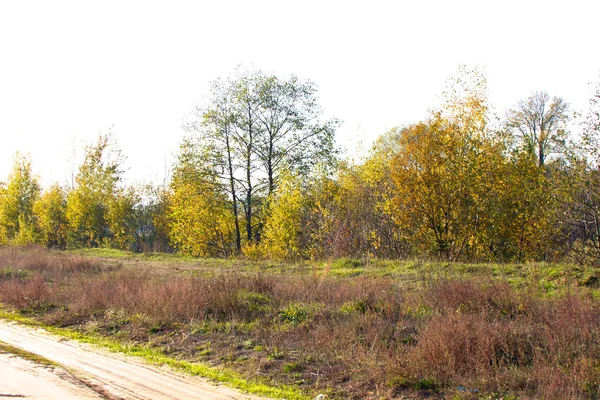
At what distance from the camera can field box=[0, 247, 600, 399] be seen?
7.14 metres

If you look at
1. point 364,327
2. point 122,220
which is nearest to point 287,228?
point 364,327

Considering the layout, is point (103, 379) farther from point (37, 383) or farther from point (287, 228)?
point (287, 228)

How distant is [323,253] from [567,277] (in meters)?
12.1

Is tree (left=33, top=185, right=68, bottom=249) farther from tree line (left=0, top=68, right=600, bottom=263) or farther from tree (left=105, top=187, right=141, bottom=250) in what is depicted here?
tree (left=105, top=187, right=141, bottom=250)

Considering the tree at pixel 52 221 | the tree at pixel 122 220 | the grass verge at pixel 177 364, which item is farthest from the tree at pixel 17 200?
the grass verge at pixel 177 364

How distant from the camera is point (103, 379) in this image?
7598 millimetres

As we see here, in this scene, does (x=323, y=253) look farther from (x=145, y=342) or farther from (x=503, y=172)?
(x=145, y=342)

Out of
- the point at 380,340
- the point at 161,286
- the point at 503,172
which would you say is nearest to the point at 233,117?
the point at 503,172

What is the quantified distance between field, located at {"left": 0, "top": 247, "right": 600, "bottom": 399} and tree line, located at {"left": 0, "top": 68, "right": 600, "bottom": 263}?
3.88 metres

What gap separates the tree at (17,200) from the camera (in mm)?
47062

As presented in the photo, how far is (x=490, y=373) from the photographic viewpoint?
23.3 feet

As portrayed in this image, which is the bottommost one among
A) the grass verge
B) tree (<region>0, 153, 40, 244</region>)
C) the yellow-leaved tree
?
the grass verge

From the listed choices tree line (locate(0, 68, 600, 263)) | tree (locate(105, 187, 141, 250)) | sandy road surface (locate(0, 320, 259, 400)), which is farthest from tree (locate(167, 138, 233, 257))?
sandy road surface (locate(0, 320, 259, 400))

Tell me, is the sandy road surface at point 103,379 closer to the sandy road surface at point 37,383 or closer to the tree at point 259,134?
the sandy road surface at point 37,383
